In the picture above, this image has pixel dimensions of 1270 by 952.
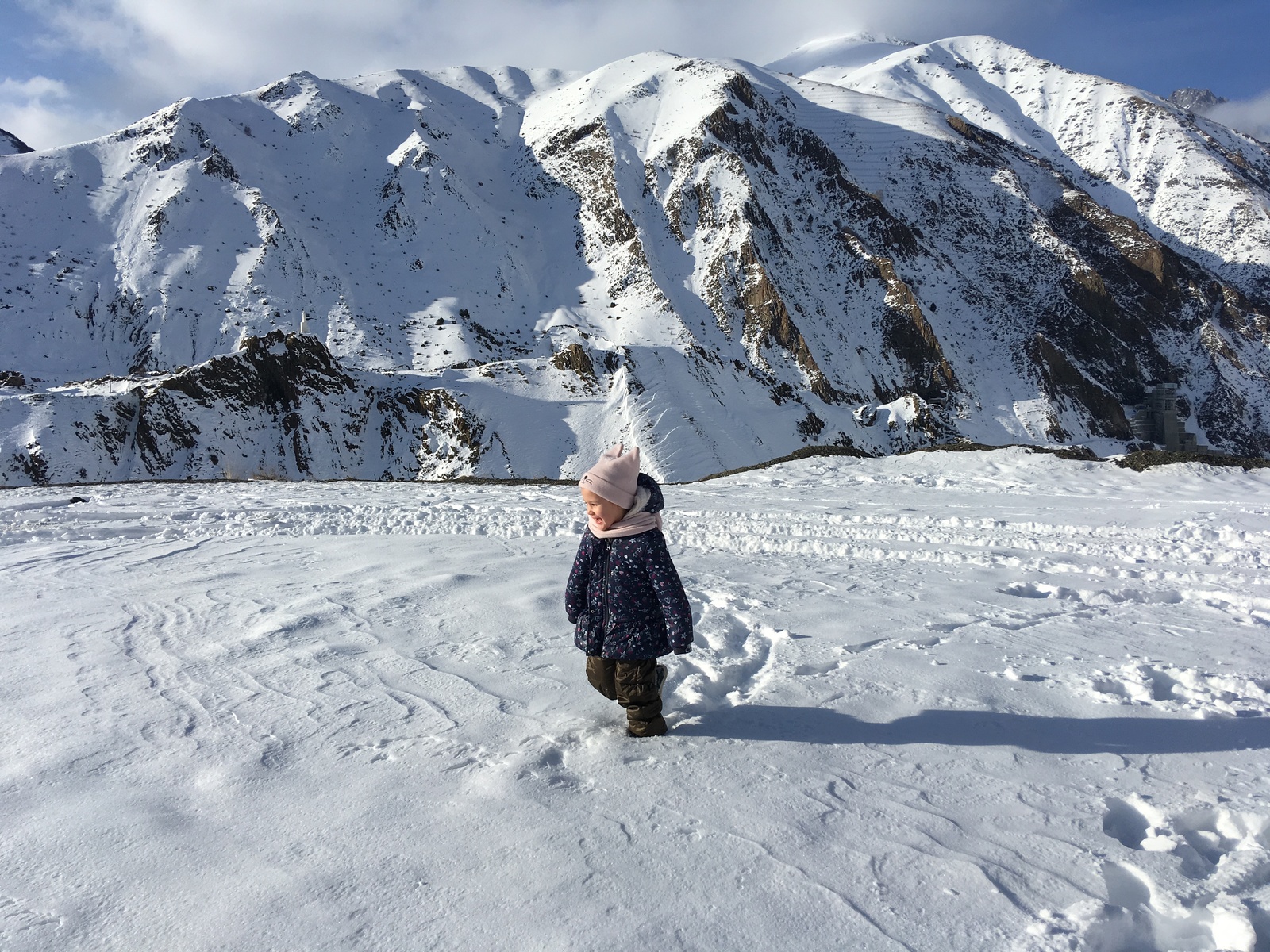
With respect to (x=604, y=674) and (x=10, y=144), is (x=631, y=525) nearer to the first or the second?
(x=604, y=674)

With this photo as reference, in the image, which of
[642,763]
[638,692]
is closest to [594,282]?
[638,692]

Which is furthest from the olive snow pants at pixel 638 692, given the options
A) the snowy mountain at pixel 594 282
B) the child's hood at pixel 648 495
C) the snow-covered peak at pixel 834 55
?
the snow-covered peak at pixel 834 55

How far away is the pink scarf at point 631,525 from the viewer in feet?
9.77

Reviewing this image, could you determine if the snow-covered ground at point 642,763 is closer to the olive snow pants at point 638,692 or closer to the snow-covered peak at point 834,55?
the olive snow pants at point 638,692

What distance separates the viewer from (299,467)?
23250 millimetres

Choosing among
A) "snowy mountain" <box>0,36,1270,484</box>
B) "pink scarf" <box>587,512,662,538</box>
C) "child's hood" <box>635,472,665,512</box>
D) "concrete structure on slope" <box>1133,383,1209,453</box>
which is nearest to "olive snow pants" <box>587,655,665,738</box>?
"pink scarf" <box>587,512,662,538</box>

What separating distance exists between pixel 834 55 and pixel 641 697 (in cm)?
13521

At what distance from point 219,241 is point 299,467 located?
2437 centimetres

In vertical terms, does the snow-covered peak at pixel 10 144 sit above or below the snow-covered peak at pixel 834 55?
below

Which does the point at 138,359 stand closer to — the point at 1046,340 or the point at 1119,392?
the point at 1046,340

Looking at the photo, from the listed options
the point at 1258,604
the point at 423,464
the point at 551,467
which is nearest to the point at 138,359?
the point at 423,464

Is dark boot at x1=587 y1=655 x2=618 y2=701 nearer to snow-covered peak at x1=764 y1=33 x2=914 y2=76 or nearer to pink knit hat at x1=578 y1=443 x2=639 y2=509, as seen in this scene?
pink knit hat at x1=578 y1=443 x2=639 y2=509

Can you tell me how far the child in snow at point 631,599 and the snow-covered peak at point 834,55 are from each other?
119m

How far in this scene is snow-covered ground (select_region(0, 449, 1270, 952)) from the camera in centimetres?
193
